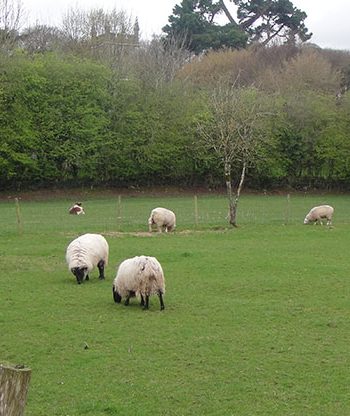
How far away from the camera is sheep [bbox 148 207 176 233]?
1035 inches

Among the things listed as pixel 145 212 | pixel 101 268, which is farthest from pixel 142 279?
pixel 145 212

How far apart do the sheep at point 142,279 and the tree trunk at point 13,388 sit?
9.05 m

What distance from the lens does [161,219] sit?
26.3 metres

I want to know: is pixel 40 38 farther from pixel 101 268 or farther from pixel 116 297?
pixel 116 297

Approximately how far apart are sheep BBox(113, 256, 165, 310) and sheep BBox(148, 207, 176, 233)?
13.1 m

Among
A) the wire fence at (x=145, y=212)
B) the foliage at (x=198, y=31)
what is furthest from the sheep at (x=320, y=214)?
the foliage at (x=198, y=31)

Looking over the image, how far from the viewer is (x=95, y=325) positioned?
11.6 m

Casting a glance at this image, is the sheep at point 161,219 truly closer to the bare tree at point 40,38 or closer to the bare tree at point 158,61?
the bare tree at point 158,61

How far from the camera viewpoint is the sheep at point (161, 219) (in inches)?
1035

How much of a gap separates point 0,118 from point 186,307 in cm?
3761

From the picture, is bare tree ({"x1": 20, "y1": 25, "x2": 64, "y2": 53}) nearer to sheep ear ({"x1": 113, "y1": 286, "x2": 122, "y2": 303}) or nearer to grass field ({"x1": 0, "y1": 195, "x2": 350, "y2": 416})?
grass field ({"x1": 0, "y1": 195, "x2": 350, "y2": 416})

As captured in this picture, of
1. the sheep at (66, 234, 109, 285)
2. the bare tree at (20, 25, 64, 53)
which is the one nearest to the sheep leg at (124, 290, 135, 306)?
the sheep at (66, 234, 109, 285)

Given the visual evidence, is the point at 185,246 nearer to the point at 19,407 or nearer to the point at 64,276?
the point at 64,276

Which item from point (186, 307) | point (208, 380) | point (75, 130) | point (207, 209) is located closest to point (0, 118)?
point (75, 130)
